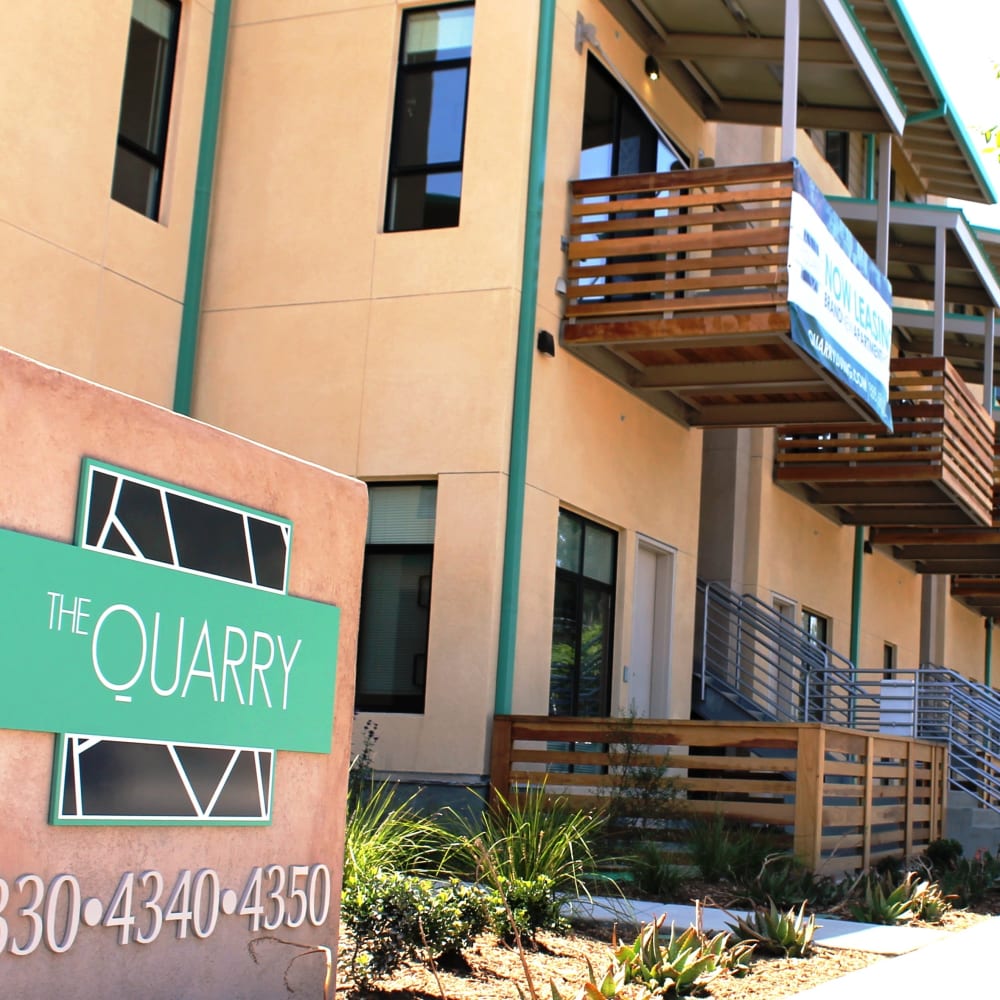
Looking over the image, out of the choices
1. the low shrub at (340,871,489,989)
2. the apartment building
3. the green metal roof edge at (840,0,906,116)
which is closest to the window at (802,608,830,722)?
the apartment building

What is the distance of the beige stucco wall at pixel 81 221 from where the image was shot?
41.4 feet

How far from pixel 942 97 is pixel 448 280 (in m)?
8.97

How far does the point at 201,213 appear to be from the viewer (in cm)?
1488

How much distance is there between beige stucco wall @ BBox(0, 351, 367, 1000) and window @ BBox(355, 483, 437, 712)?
21.3 feet

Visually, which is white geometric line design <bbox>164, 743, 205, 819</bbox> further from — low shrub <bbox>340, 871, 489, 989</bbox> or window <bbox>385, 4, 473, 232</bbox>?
window <bbox>385, 4, 473, 232</bbox>

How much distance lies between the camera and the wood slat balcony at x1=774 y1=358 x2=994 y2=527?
19.4 m

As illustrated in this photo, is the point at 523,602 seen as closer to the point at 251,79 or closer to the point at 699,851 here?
the point at 699,851

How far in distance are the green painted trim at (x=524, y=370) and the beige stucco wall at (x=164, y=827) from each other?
6.15 metres

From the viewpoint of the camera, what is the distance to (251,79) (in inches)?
605

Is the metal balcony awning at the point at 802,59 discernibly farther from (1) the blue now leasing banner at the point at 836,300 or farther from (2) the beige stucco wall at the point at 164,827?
(2) the beige stucco wall at the point at 164,827

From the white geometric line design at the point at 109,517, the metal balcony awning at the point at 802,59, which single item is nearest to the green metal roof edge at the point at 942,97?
the metal balcony awning at the point at 802,59

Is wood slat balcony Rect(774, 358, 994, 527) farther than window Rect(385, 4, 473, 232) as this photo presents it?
Yes

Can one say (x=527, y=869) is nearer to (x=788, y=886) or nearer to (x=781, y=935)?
(x=781, y=935)

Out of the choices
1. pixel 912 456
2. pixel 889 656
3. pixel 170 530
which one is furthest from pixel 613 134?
pixel 889 656
